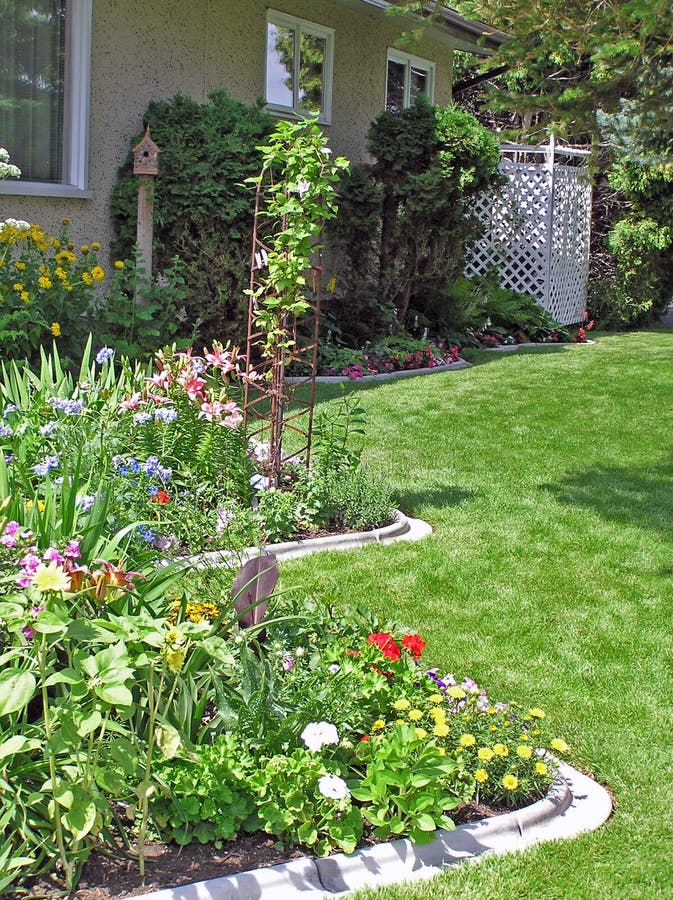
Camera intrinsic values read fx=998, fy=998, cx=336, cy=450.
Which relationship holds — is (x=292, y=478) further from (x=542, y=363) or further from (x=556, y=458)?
(x=542, y=363)

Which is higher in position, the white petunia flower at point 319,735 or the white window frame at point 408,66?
the white window frame at point 408,66

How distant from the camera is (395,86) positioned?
13.3 m

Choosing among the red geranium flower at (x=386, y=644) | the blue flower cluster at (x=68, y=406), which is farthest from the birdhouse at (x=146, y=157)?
the red geranium flower at (x=386, y=644)

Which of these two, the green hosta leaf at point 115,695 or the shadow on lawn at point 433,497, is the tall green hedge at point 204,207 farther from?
the green hosta leaf at point 115,695

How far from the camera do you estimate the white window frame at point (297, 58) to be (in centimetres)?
1070

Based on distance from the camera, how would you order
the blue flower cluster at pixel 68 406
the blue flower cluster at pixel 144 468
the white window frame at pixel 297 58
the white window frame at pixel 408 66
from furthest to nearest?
the white window frame at pixel 408 66 < the white window frame at pixel 297 58 < the blue flower cluster at pixel 68 406 < the blue flower cluster at pixel 144 468

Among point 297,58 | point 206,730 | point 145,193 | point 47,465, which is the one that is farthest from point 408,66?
point 206,730

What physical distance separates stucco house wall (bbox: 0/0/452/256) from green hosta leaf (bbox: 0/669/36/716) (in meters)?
6.54

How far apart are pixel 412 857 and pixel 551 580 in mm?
2427

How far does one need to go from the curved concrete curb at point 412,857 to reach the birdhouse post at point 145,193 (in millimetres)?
6200

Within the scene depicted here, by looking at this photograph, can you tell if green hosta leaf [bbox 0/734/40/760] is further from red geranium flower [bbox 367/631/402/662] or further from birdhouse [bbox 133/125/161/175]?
birdhouse [bbox 133/125/161/175]

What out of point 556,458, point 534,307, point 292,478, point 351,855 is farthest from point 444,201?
point 351,855

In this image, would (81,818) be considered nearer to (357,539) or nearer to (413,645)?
(413,645)

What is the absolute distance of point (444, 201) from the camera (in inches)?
428
